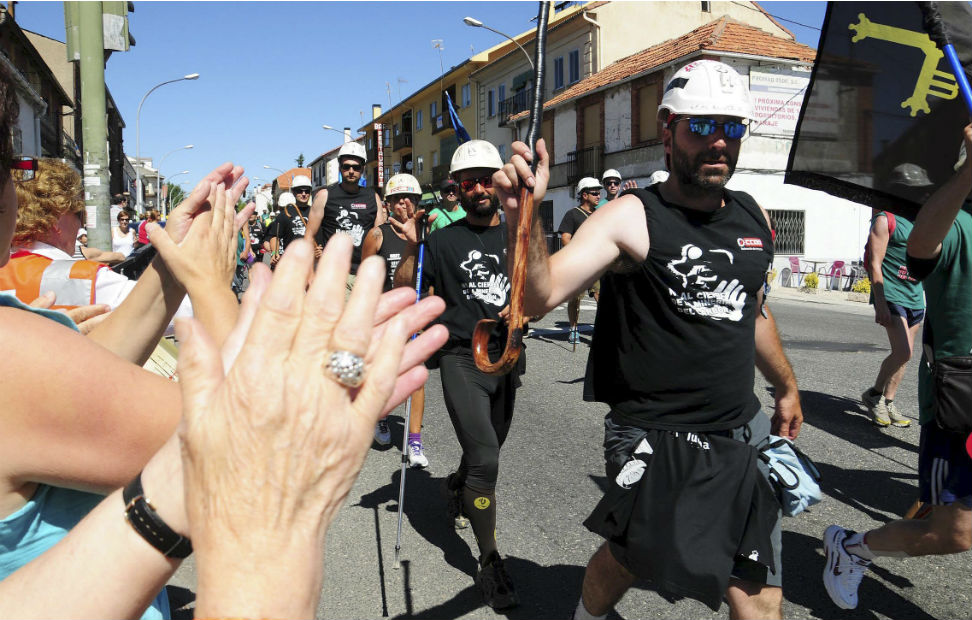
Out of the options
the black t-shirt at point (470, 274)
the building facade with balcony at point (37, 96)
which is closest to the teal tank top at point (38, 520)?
the black t-shirt at point (470, 274)

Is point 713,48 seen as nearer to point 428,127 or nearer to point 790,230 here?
point 790,230

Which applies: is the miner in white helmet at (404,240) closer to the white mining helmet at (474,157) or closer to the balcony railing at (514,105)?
the white mining helmet at (474,157)

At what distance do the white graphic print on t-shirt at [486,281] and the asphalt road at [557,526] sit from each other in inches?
52.3

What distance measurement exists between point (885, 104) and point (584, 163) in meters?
30.4

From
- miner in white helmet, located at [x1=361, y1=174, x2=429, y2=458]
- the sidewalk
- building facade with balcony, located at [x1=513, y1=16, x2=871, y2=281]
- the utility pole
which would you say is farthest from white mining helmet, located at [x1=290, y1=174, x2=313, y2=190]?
building facade with balcony, located at [x1=513, y1=16, x2=871, y2=281]

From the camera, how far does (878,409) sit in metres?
6.43

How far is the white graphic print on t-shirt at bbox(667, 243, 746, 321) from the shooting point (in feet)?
8.56

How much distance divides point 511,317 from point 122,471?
1.09 meters

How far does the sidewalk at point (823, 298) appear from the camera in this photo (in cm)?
1745

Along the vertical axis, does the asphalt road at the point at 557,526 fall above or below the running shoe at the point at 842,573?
below

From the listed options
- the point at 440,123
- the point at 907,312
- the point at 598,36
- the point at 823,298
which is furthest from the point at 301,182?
the point at 440,123

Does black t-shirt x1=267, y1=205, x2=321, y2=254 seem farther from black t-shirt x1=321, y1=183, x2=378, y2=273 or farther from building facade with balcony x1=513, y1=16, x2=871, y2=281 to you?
building facade with balcony x1=513, y1=16, x2=871, y2=281

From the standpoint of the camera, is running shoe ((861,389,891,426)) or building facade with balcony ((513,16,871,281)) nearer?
running shoe ((861,389,891,426))

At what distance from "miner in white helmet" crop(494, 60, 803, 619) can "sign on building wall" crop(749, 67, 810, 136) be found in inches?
974
